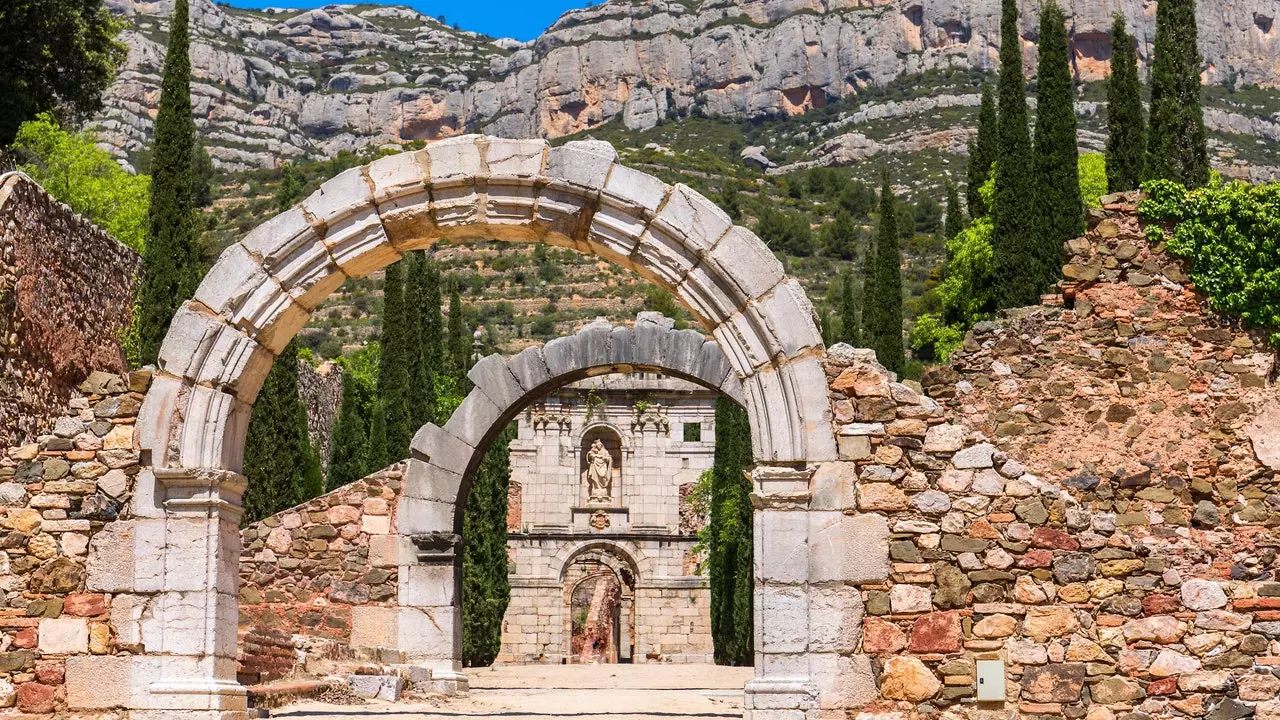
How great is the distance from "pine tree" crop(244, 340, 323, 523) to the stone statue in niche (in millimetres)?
13533

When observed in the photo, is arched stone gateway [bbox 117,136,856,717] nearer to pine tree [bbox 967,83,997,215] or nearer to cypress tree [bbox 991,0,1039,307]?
cypress tree [bbox 991,0,1039,307]

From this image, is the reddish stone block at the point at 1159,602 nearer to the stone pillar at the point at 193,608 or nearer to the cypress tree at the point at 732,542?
the stone pillar at the point at 193,608

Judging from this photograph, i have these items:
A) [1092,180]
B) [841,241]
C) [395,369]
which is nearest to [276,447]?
[395,369]

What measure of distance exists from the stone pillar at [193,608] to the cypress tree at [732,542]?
657 inches

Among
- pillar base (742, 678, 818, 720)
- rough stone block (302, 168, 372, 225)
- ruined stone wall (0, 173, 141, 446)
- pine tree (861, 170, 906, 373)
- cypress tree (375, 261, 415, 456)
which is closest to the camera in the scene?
pillar base (742, 678, 818, 720)

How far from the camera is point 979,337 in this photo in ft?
48.5

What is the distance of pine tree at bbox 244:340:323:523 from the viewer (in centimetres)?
2386

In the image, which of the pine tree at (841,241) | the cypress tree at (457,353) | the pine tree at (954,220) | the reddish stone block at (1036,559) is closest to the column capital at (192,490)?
the reddish stone block at (1036,559)

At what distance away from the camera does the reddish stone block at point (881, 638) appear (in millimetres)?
9961

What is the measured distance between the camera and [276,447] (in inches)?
985

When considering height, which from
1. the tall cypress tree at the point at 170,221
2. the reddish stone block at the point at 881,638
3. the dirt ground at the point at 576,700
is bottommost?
the dirt ground at the point at 576,700

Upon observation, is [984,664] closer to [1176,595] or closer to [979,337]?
[1176,595]

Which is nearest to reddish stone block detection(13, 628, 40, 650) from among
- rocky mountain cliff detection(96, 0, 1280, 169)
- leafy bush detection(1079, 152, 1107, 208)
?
leafy bush detection(1079, 152, 1107, 208)

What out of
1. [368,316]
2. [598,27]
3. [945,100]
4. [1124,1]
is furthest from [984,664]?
[598,27]
